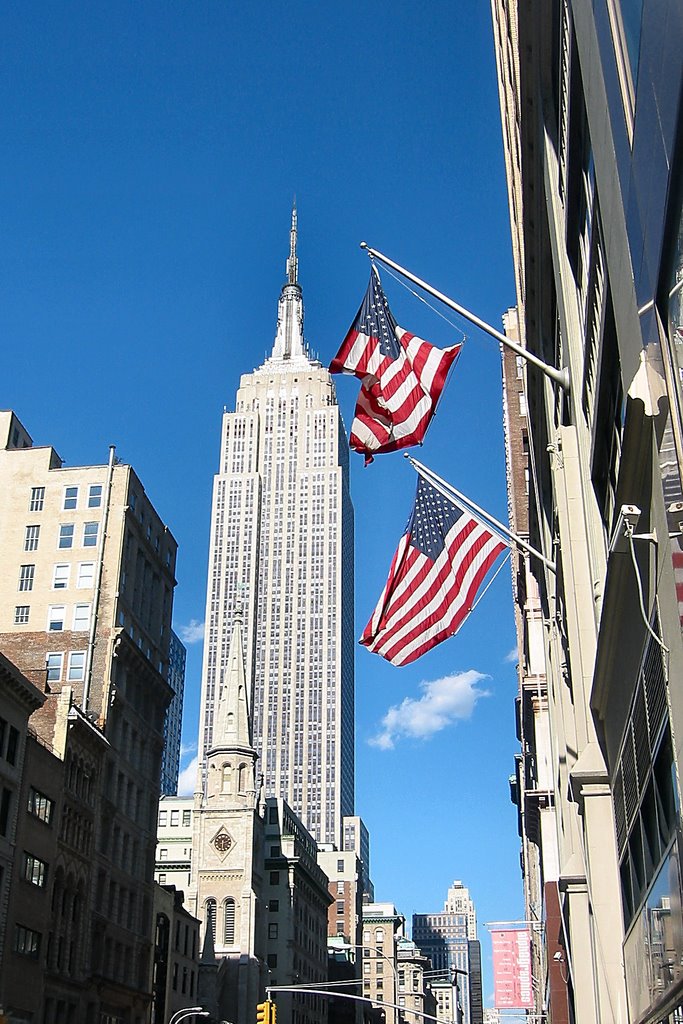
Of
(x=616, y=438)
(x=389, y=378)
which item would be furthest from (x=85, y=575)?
(x=616, y=438)

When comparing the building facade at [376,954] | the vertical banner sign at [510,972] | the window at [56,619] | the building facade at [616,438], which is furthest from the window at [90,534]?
the building facade at [376,954]

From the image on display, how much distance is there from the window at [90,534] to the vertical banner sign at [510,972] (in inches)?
1336

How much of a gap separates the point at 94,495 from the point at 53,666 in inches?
438

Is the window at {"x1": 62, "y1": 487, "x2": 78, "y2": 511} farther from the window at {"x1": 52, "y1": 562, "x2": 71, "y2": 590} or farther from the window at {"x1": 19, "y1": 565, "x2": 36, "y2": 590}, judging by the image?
the window at {"x1": 19, "y1": 565, "x2": 36, "y2": 590}

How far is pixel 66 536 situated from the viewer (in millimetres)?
67938

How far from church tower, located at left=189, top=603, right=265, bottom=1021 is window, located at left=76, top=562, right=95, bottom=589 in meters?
52.0

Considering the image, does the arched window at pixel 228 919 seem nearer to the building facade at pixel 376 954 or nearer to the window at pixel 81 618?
the window at pixel 81 618

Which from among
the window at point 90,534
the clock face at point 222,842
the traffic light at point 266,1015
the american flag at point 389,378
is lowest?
the traffic light at point 266,1015

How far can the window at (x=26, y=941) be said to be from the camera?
48219 mm

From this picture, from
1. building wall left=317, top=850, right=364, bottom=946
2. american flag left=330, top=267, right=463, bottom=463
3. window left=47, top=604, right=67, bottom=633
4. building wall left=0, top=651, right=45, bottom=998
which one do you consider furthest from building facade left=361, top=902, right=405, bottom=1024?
american flag left=330, top=267, right=463, bottom=463

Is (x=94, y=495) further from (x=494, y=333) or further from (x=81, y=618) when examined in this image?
(x=494, y=333)

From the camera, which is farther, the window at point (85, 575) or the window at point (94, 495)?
the window at point (94, 495)

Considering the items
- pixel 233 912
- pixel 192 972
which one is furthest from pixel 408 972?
pixel 192 972

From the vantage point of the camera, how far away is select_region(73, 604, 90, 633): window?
213 ft
